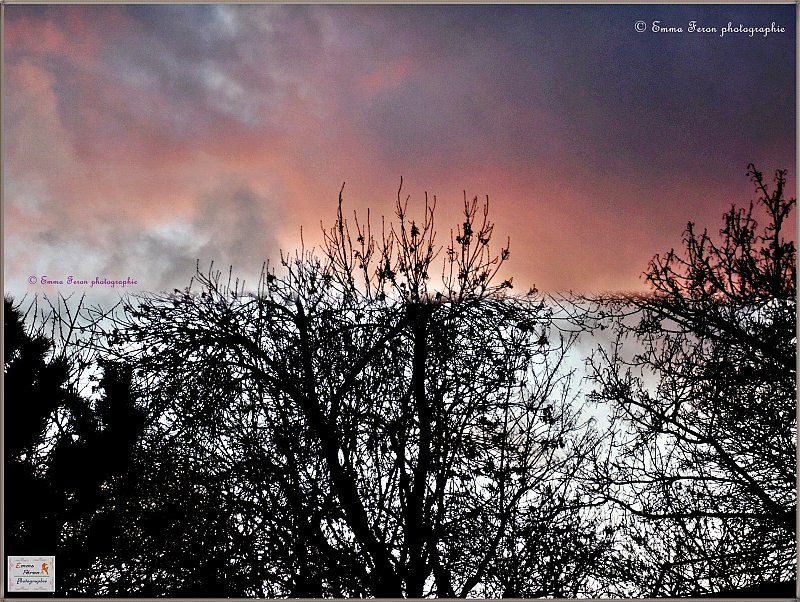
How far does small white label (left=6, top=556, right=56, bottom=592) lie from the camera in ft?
10.1

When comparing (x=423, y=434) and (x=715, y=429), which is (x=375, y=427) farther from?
(x=715, y=429)

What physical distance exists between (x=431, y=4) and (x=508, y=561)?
4150mm

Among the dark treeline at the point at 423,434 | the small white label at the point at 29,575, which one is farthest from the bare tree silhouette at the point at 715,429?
the small white label at the point at 29,575

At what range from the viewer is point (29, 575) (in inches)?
123

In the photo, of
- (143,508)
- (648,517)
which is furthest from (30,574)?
(648,517)

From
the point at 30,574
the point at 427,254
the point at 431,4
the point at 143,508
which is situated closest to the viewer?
the point at 30,574

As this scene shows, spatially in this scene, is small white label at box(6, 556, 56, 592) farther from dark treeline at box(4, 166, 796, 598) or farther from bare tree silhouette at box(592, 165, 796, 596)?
bare tree silhouette at box(592, 165, 796, 596)

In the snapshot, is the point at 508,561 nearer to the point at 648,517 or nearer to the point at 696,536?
the point at 648,517

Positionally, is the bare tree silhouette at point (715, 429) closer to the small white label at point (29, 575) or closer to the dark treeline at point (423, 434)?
the dark treeline at point (423, 434)

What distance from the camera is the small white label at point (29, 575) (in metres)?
3.07

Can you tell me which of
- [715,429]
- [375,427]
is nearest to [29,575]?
[375,427]

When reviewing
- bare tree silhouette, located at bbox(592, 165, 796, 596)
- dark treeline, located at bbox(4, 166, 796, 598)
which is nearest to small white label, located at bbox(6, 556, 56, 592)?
dark treeline, located at bbox(4, 166, 796, 598)

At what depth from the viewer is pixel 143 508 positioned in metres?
4.46

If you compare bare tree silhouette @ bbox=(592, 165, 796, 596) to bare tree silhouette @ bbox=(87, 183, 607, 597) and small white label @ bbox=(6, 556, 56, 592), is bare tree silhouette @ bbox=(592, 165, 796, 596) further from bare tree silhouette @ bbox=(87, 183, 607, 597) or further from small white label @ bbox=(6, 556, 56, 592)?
small white label @ bbox=(6, 556, 56, 592)
